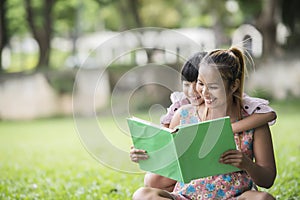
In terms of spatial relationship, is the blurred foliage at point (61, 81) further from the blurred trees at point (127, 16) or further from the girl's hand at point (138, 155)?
the girl's hand at point (138, 155)

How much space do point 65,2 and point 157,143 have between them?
12.4 m

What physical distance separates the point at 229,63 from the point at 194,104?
11.2 inches

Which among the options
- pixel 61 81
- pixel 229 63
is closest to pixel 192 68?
pixel 229 63

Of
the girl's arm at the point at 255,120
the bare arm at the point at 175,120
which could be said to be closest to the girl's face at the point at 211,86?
the girl's arm at the point at 255,120

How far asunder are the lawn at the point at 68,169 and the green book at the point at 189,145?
0.69 feet

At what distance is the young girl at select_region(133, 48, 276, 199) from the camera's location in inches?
84.3

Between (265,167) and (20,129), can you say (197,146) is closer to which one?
(265,167)

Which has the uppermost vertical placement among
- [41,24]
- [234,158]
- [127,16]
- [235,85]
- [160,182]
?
[235,85]

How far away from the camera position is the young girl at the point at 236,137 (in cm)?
214

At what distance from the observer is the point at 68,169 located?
459 centimetres

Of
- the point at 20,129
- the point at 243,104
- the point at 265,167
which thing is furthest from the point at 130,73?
the point at 20,129

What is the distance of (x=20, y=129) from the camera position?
8.67 m

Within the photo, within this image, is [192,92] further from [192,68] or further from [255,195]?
[255,195]

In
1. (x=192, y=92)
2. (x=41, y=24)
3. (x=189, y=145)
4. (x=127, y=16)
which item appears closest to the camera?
(x=189, y=145)
